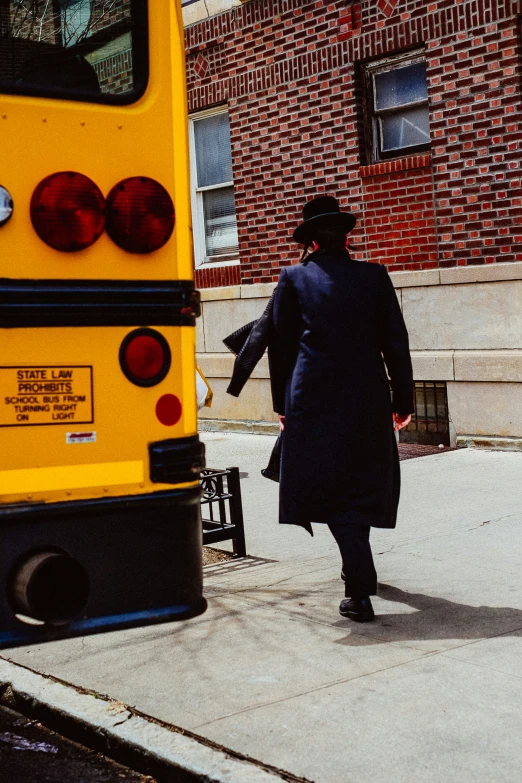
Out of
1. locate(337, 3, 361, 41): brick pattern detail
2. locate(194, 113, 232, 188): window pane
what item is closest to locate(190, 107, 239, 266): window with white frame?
locate(194, 113, 232, 188): window pane

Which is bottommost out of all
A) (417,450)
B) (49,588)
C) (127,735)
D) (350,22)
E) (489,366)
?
(127,735)

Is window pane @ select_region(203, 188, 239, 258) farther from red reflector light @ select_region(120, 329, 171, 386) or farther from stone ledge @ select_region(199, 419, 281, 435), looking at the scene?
red reflector light @ select_region(120, 329, 171, 386)

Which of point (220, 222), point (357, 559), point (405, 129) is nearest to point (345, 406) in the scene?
point (357, 559)

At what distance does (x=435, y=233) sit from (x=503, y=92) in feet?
4.73

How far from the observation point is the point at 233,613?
17.9 feet

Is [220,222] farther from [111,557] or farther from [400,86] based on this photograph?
[111,557]

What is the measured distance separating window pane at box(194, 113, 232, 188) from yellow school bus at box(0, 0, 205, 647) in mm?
9334

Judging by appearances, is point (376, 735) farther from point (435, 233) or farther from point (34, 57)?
point (435, 233)

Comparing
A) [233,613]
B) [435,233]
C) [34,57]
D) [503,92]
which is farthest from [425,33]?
[34,57]

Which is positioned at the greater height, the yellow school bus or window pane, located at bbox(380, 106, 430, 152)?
window pane, located at bbox(380, 106, 430, 152)

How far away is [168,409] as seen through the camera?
3666mm

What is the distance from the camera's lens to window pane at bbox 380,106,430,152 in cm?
1093

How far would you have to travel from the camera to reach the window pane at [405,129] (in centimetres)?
1093

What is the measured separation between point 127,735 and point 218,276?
9327 millimetres
